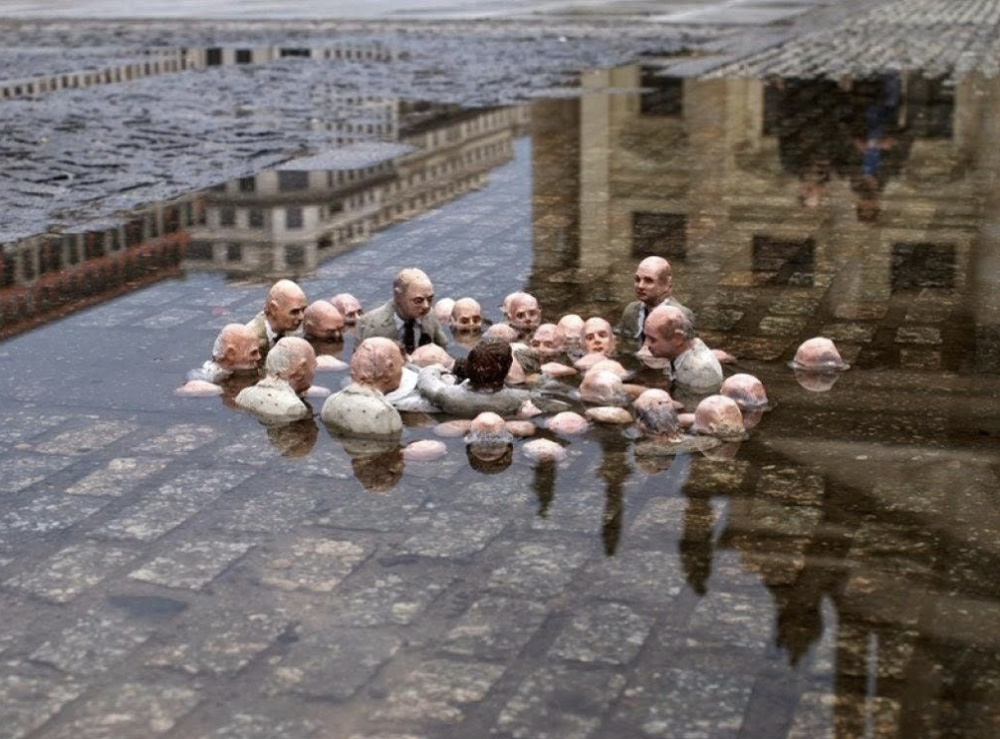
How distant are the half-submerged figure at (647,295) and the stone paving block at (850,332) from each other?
66 centimetres

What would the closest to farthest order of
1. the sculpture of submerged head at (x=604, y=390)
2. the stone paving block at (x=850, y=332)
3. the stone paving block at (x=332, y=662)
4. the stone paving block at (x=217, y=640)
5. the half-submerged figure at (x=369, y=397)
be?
the stone paving block at (x=332, y=662)
the stone paving block at (x=217, y=640)
the half-submerged figure at (x=369, y=397)
the sculpture of submerged head at (x=604, y=390)
the stone paving block at (x=850, y=332)

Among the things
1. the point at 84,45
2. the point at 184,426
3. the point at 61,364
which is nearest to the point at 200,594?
the point at 184,426

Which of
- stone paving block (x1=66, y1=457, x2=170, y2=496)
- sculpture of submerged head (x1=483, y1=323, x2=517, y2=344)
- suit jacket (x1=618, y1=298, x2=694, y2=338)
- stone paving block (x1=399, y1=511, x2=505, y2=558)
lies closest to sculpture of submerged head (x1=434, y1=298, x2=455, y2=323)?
sculpture of submerged head (x1=483, y1=323, x2=517, y2=344)

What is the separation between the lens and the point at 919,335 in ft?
25.3

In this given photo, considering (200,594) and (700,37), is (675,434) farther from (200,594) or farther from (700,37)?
(700,37)

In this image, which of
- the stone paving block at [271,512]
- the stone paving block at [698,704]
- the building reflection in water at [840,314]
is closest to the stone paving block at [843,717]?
the building reflection in water at [840,314]

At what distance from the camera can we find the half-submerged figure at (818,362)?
23.0 feet

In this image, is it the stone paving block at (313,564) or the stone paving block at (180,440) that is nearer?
the stone paving block at (313,564)

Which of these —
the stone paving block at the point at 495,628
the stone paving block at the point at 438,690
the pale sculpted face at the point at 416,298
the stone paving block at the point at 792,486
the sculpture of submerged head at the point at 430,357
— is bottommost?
the stone paving block at the point at 438,690

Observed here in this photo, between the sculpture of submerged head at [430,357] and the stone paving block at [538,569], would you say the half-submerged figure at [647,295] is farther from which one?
the stone paving block at [538,569]

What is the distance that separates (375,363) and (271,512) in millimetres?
1170

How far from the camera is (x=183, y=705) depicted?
163 inches

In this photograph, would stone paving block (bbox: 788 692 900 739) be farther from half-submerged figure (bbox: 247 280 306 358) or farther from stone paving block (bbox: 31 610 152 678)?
half-submerged figure (bbox: 247 280 306 358)

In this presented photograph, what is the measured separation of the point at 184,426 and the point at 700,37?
2010 cm
